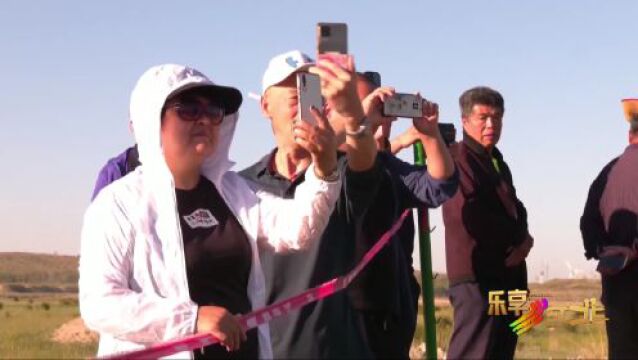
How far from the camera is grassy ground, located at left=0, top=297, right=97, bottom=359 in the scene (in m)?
15.6

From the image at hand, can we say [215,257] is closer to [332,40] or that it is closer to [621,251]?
[332,40]

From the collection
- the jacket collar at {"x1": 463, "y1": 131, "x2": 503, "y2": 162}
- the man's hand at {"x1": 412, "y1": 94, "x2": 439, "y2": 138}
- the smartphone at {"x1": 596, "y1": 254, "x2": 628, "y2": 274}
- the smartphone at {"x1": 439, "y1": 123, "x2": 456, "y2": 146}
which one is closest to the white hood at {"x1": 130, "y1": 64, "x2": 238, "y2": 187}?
the man's hand at {"x1": 412, "y1": 94, "x2": 439, "y2": 138}

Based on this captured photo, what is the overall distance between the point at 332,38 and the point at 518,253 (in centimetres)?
380

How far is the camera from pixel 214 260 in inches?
120

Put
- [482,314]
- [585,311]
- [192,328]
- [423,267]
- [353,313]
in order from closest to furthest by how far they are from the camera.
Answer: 1. [192,328]
2. [353,313]
3. [423,267]
4. [482,314]
5. [585,311]

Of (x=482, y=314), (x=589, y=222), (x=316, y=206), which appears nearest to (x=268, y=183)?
(x=316, y=206)

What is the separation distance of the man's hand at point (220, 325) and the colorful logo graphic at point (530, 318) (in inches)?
152

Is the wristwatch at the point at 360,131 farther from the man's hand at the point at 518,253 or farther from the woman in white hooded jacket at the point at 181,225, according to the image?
the man's hand at the point at 518,253

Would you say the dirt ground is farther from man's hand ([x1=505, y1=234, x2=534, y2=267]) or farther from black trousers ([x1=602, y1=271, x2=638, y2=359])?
man's hand ([x1=505, y1=234, x2=534, y2=267])

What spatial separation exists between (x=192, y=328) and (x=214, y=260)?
258 mm

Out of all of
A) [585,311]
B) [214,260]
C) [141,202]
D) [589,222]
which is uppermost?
[141,202]

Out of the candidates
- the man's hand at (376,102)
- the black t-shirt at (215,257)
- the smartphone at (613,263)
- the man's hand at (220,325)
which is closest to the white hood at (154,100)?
the black t-shirt at (215,257)

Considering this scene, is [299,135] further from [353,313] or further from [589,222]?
[589,222]

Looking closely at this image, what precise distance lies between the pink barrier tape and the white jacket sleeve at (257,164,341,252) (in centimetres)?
24
